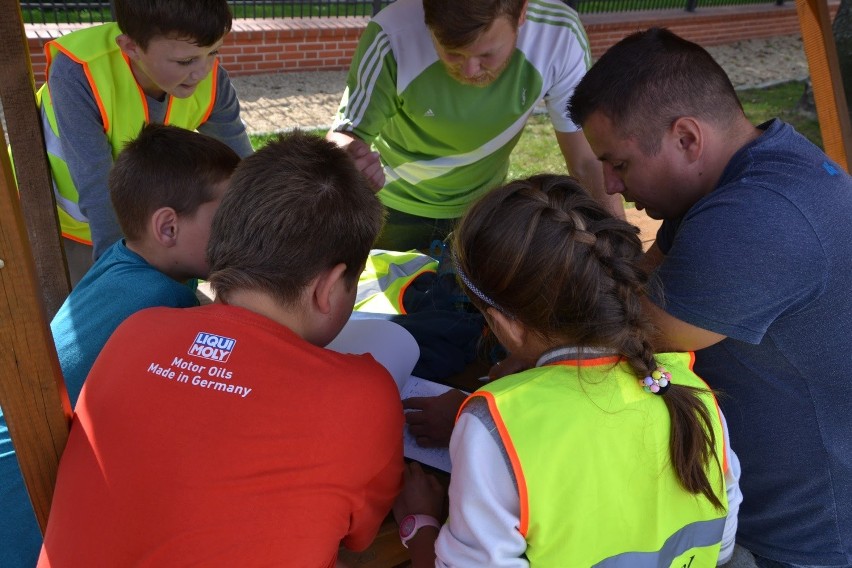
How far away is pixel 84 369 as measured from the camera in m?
1.71

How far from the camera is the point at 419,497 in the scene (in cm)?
157

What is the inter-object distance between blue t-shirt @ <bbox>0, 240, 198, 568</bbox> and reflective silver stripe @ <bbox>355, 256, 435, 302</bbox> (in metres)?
0.68

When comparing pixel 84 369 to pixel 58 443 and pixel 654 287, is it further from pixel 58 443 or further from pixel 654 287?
pixel 654 287

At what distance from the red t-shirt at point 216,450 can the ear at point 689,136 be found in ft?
2.85

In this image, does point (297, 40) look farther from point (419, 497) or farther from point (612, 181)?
point (419, 497)

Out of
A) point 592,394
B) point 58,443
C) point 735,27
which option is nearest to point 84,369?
point 58,443

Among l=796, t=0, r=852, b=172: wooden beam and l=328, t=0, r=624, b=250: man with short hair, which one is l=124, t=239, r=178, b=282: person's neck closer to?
l=328, t=0, r=624, b=250: man with short hair

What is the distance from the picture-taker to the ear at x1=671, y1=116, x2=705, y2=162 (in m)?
1.66

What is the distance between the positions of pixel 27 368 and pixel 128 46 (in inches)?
53.1

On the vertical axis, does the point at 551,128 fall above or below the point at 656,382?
below

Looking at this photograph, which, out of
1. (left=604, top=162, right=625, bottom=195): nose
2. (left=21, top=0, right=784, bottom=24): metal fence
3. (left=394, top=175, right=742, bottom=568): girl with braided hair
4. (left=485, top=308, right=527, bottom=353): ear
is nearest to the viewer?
(left=394, top=175, right=742, bottom=568): girl with braided hair

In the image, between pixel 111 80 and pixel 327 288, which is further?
pixel 111 80

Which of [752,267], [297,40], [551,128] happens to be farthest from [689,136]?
[297,40]

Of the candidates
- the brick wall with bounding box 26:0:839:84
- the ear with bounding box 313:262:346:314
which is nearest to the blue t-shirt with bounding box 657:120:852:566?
the ear with bounding box 313:262:346:314
